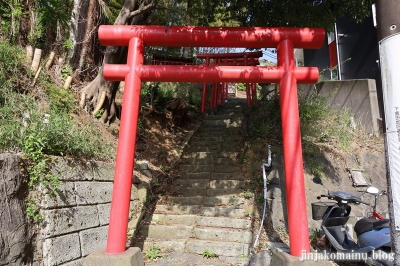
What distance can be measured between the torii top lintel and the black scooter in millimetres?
2571

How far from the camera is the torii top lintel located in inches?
191

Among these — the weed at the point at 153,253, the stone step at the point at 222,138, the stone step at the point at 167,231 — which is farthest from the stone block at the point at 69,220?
the stone step at the point at 222,138

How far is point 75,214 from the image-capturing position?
420 centimetres

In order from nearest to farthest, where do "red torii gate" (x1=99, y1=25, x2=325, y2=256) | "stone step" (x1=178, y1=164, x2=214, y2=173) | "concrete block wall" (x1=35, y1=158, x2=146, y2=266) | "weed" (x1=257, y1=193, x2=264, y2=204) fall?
1. "concrete block wall" (x1=35, y1=158, x2=146, y2=266)
2. "red torii gate" (x1=99, y1=25, x2=325, y2=256)
3. "weed" (x1=257, y1=193, x2=264, y2=204)
4. "stone step" (x1=178, y1=164, x2=214, y2=173)

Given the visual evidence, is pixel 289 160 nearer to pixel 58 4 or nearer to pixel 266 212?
pixel 266 212

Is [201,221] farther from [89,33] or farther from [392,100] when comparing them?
[89,33]

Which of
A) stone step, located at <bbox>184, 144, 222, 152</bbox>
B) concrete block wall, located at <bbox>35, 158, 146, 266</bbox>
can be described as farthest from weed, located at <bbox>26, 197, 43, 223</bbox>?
stone step, located at <bbox>184, 144, 222, 152</bbox>

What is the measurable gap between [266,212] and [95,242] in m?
3.07

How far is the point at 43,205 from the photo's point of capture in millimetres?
3699

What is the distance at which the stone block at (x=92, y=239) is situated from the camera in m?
4.28

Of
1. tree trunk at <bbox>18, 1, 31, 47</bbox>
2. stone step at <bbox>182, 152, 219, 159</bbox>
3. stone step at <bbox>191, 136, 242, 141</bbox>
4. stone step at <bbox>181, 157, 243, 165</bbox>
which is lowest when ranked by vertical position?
stone step at <bbox>181, 157, 243, 165</bbox>

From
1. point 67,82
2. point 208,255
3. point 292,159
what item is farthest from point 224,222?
point 67,82

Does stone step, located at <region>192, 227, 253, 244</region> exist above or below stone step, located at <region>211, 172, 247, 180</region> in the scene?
below

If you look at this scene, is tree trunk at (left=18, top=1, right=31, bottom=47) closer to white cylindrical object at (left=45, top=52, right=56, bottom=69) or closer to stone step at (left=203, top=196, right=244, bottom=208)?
white cylindrical object at (left=45, top=52, right=56, bottom=69)
